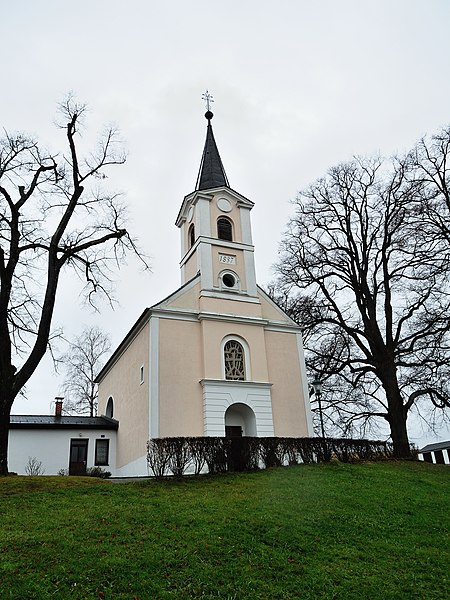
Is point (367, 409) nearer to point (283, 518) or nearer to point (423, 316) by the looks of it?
point (423, 316)

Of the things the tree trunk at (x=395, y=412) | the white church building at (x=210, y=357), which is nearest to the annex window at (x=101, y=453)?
the white church building at (x=210, y=357)

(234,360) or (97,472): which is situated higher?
(234,360)

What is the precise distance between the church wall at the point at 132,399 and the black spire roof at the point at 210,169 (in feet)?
30.4

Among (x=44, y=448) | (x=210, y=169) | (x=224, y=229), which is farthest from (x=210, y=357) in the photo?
(x=210, y=169)

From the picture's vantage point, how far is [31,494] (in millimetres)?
12508

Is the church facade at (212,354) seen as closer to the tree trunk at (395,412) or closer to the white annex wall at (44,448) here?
the white annex wall at (44,448)

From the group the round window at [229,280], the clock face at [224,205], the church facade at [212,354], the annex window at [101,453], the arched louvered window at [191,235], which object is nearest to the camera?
the church facade at [212,354]

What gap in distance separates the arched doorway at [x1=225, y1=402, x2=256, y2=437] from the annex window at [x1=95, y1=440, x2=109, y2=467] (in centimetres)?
760

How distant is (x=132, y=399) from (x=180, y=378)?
3977 mm

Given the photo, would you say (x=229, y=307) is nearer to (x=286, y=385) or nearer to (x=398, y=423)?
(x=286, y=385)

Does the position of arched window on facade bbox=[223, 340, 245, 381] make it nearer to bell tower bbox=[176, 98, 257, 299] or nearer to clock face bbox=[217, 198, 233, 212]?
bell tower bbox=[176, 98, 257, 299]

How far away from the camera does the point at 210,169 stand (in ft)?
95.4

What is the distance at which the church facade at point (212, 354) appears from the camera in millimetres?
21203

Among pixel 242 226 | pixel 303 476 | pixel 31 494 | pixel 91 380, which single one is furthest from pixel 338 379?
pixel 91 380
